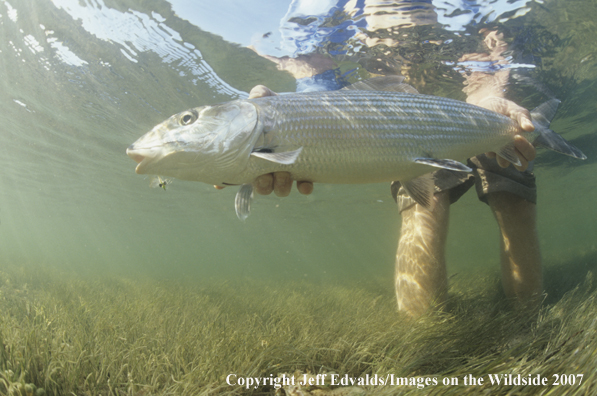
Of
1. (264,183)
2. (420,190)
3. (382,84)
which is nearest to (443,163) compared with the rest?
(420,190)

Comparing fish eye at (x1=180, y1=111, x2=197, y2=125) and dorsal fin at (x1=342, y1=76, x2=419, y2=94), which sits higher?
dorsal fin at (x1=342, y1=76, x2=419, y2=94)

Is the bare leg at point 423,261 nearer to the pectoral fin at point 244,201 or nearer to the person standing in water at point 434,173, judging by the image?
the person standing in water at point 434,173

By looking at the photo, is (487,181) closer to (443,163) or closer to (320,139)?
(443,163)

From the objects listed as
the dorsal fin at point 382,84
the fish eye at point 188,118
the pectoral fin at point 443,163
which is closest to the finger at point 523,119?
the dorsal fin at point 382,84

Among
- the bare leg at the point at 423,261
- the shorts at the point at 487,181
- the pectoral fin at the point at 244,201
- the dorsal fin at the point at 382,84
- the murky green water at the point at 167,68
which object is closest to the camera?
the pectoral fin at the point at 244,201

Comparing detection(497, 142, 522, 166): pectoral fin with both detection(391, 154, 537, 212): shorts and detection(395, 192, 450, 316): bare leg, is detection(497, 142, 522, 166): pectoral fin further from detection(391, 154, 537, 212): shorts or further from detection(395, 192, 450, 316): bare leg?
detection(395, 192, 450, 316): bare leg

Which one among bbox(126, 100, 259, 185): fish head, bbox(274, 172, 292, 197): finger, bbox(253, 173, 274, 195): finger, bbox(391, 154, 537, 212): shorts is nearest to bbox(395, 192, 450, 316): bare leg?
bbox(391, 154, 537, 212): shorts

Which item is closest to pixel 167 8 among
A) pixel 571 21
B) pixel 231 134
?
pixel 231 134
